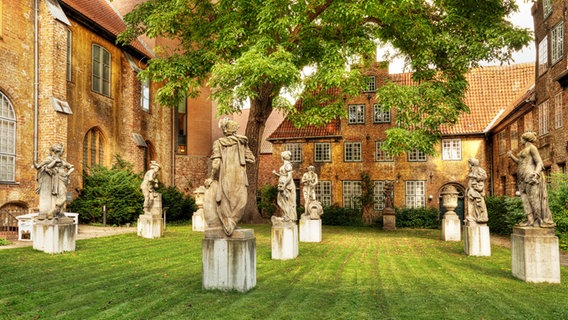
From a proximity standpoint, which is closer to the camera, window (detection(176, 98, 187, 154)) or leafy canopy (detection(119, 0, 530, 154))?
leafy canopy (detection(119, 0, 530, 154))

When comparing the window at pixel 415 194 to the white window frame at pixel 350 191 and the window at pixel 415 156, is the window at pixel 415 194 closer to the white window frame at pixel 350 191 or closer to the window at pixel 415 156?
the window at pixel 415 156

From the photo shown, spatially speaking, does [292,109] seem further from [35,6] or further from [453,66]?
[35,6]

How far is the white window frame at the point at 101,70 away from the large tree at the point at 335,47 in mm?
5541

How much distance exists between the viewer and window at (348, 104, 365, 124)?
3045cm

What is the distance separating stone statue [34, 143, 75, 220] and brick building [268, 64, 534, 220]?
20652mm

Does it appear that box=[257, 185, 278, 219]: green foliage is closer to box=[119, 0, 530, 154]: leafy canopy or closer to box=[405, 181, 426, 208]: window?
box=[405, 181, 426, 208]: window

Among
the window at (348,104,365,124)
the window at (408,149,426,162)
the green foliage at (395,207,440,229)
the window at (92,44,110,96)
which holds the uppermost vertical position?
the window at (92,44,110,96)

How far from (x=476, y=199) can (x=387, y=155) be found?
57.3ft

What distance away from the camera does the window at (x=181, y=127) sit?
104ft

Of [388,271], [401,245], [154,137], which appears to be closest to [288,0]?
[401,245]

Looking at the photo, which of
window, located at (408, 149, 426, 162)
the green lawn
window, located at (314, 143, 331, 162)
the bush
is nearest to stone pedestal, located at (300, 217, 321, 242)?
the green lawn

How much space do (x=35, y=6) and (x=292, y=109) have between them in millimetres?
11410

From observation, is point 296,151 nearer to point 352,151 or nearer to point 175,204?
point 352,151

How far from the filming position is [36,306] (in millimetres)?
5699
